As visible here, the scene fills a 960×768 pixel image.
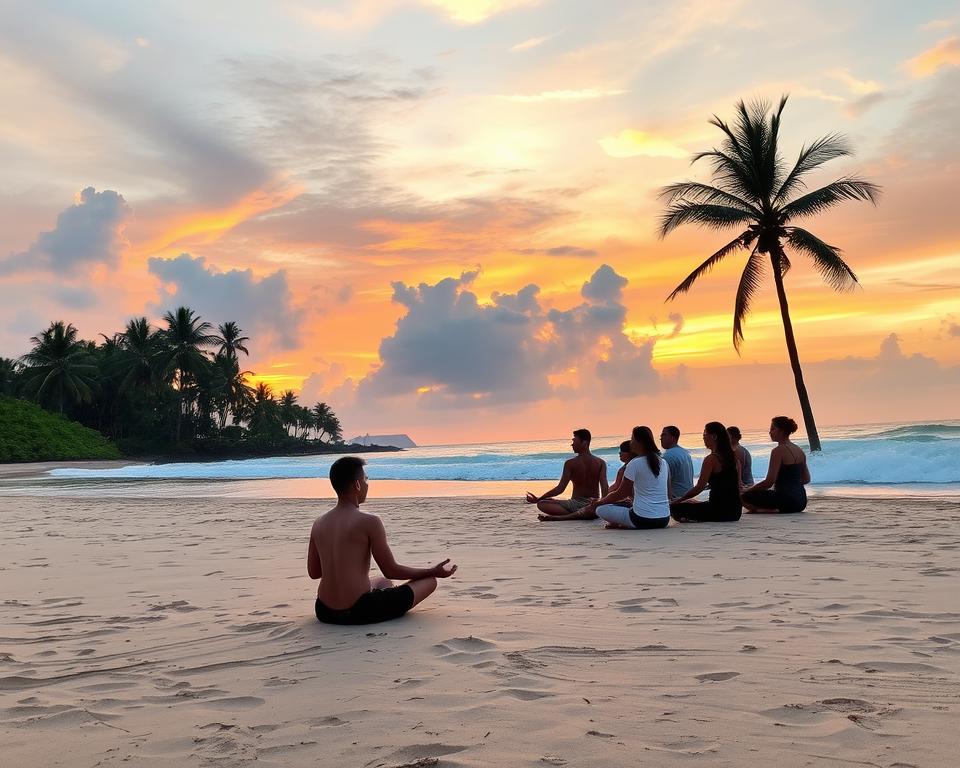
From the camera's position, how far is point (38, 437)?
4916 cm

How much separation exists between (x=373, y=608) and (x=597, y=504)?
240 inches

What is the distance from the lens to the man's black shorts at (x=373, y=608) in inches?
191

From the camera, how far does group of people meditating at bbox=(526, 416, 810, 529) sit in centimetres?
962

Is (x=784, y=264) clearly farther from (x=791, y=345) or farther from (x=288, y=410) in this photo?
(x=288, y=410)

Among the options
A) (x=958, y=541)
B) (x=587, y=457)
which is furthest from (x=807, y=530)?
(x=587, y=457)

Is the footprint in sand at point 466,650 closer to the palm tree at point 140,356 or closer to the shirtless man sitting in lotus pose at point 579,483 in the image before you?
the shirtless man sitting in lotus pose at point 579,483

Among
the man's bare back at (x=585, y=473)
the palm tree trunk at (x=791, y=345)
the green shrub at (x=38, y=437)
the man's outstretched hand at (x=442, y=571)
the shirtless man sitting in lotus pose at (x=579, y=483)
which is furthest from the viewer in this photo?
the green shrub at (x=38, y=437)

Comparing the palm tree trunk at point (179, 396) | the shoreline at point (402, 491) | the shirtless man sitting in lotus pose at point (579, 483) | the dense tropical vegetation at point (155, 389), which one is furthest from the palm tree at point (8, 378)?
the shirtless man sitting in lotus pose at point (579, 483)

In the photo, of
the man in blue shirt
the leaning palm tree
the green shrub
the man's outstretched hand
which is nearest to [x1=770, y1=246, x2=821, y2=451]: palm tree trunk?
the leaning palm tree

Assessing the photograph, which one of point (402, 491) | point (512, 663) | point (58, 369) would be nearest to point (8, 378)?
point (58, 369)

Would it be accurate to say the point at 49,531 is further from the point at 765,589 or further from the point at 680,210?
the point at 680,210

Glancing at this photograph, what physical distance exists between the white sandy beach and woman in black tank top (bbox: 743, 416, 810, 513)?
308 centimetres

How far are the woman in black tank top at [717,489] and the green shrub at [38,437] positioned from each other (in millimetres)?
46443

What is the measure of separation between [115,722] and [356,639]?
152cm
